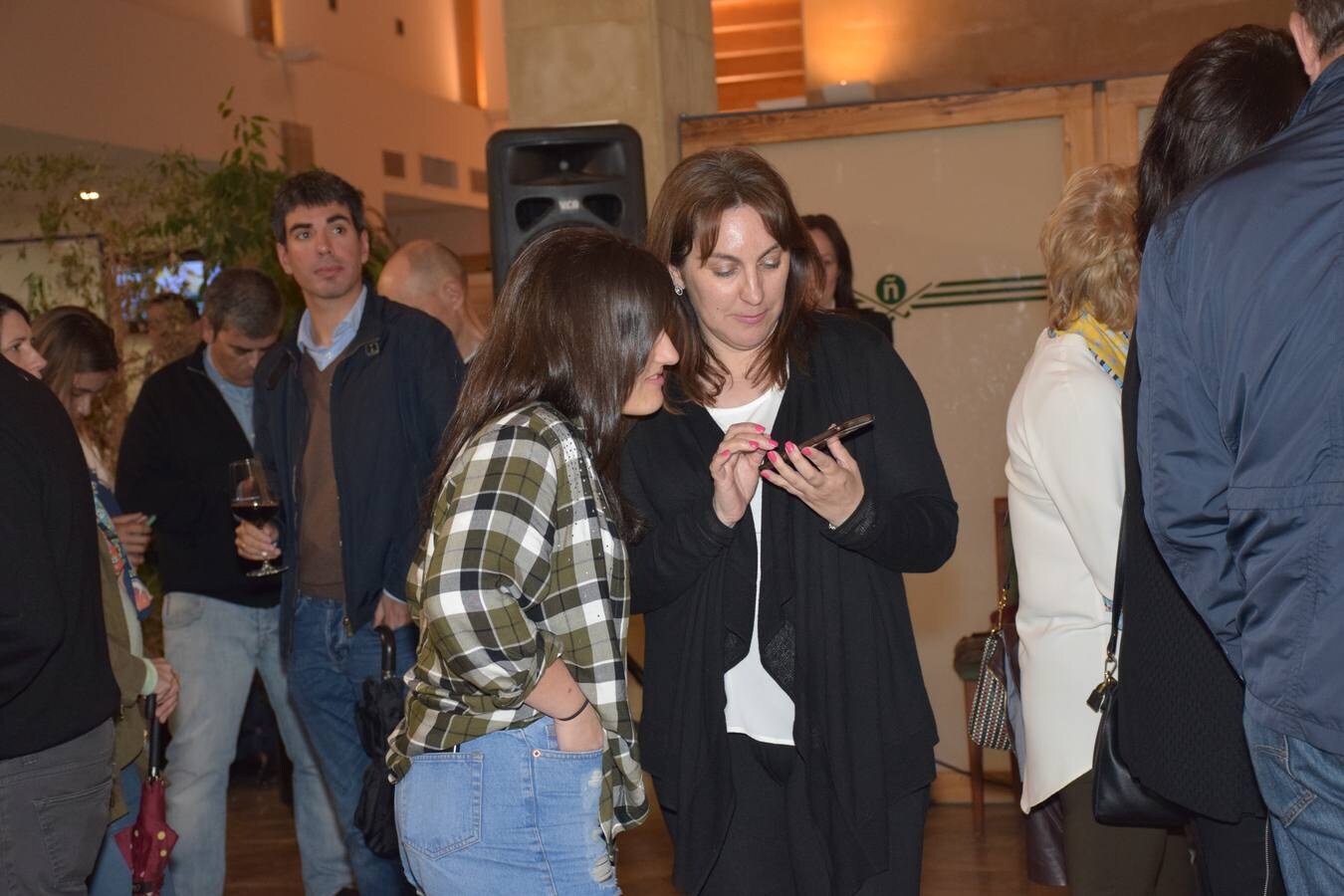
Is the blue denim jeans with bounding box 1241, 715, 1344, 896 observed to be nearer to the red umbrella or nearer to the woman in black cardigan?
the woman in black cardigan

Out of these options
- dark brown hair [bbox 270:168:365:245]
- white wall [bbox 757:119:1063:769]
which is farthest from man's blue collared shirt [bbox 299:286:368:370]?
white wall [bbox 757:119:1063:769]

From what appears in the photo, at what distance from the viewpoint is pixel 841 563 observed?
2.19m

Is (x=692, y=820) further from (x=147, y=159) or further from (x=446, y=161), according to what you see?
(x=446, y=161)

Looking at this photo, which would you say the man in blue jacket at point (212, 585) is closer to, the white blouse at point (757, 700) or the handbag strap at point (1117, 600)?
the white blouse at point (757, 700)

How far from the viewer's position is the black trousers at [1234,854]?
1820mm

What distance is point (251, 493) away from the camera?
10.5 feet

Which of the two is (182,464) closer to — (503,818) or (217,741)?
(217,741)

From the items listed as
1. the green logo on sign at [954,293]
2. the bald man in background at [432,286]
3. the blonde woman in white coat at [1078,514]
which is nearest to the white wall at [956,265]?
the green logo on sign at [954,293]

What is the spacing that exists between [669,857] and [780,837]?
2.34 m

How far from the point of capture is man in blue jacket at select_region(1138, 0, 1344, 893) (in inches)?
55.8

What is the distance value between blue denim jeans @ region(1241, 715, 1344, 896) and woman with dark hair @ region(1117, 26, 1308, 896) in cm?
21

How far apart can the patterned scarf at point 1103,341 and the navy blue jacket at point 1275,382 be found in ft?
2.56

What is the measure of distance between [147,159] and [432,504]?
26.4 feet

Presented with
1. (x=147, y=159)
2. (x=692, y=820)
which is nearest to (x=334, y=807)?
(x=692, y=820)
